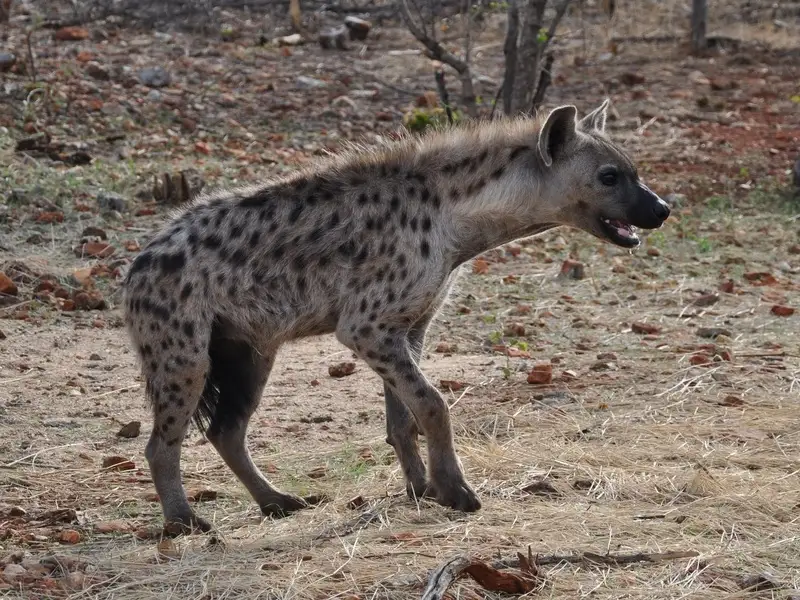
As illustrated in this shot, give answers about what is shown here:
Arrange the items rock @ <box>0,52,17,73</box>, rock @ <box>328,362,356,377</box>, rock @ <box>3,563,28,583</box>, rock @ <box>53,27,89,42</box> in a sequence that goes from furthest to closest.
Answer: rock @ <box>53,27,89,42</box> < rock @ <box>0,52,17,73</box> < rock @ <box>328,362,356,377</box> < rock @ <box>3,563,28,583</box>

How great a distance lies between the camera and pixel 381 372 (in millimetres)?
4199

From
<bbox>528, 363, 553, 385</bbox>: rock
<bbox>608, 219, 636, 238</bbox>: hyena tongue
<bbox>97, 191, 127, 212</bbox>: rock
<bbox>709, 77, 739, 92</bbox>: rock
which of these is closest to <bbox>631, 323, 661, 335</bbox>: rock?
<bbox>528, 363, 553, 385</bbox>: rock

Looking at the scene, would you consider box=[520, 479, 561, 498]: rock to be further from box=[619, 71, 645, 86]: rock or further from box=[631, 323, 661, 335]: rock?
box=[619, 71, 645, 86]: rock

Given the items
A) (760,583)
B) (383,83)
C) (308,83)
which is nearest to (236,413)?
(760,583)

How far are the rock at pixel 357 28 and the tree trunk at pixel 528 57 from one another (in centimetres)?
355

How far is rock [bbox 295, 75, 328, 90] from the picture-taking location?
1059 cm

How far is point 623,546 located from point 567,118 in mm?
1433

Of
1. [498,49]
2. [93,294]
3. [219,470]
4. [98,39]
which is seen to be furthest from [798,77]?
[219,470]

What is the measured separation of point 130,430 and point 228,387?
0.75 meters

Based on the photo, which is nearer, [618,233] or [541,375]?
[618,233]

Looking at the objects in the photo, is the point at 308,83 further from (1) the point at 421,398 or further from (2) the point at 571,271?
(1) the point at 421,398

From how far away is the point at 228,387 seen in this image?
4.45 meters

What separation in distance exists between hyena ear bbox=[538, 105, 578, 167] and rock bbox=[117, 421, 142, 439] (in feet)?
6.13

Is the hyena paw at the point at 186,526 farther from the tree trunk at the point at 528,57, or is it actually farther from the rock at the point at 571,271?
the tree trunk at the point at 528,57
